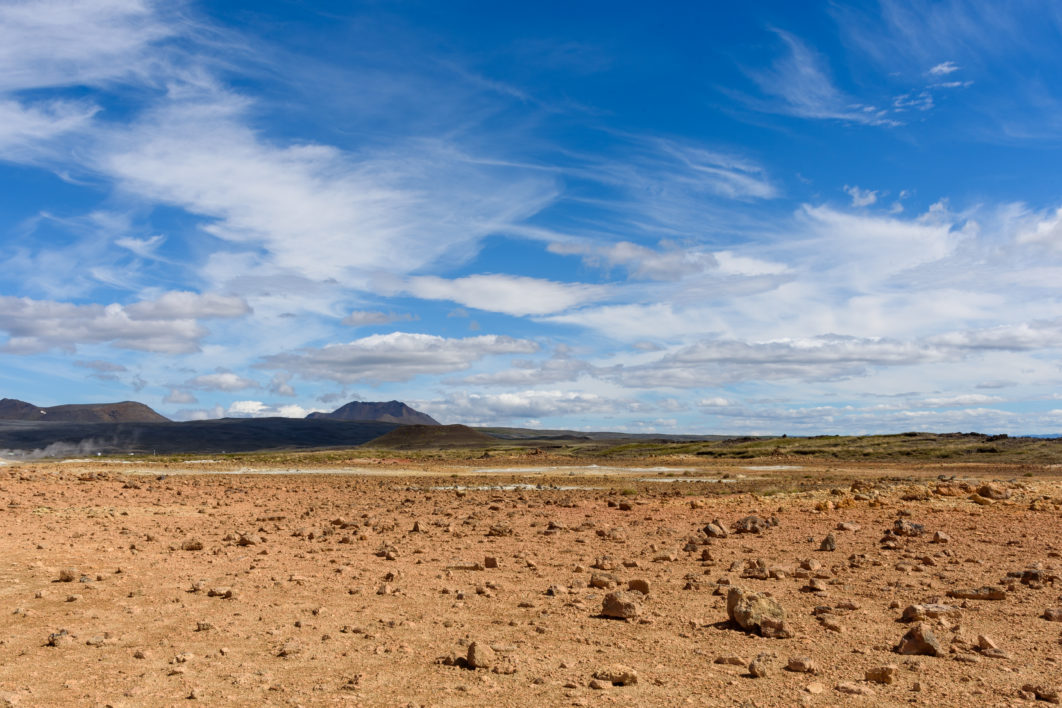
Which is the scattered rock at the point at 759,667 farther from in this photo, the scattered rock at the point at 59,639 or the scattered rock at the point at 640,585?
the scattered rock at the point at 59,639

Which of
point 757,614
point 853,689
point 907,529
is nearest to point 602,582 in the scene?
point 757,614

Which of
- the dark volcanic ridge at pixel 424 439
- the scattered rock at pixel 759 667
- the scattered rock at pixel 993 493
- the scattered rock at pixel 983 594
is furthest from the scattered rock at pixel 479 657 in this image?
the dark volcanic ridge at pixel 424 439

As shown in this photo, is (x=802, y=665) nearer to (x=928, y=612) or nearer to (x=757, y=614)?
(x=757, y=614)

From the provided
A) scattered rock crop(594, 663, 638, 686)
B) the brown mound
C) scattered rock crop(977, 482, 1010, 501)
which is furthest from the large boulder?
the brown mound

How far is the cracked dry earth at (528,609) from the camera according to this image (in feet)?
22.5

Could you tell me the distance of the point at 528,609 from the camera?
387 inches

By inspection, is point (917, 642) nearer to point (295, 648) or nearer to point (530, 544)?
point (295, 648)

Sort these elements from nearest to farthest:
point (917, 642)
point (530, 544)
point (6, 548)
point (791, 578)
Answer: point (917, 642)
point (791, 578)
point (6, 548)
point (530, 544)

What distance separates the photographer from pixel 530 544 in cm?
1539

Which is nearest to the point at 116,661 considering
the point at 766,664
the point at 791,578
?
the point at 766,664

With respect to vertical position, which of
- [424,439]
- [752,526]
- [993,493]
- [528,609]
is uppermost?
[424,439]

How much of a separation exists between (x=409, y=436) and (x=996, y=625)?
574 ft

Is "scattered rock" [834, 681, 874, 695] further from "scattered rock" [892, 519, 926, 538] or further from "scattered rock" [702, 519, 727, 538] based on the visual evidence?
"scattered rock" [892, 519, 926, 538]

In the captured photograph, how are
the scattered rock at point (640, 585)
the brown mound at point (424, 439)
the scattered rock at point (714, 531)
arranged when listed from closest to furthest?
the scattered rock at point (640, 585), the scattered rock at point (714, 531), the brown mound at point (424, 439)
